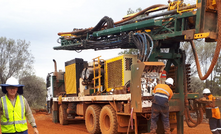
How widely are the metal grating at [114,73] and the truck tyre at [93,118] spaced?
3.81 feet

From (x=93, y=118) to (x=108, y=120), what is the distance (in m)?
1.02

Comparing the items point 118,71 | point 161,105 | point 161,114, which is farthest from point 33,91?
point 161,105

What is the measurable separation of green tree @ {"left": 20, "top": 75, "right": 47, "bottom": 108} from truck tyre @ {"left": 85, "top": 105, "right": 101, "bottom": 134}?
16491mm

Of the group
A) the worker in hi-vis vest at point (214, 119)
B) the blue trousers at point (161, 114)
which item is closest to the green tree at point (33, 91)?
the blue trousers at point (161, 114)

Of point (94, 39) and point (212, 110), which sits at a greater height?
point (94, 39)

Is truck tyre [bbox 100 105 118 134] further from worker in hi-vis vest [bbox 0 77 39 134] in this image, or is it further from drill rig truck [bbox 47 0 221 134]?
worker in hi-vis vest [bbox 0 77 39 134]

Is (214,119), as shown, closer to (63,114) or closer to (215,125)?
(215,125)

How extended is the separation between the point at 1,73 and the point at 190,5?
21.0m

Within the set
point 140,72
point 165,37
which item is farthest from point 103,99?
point 165,37

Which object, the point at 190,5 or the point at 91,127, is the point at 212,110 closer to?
the point at 190,5

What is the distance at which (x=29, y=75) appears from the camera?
26859 millimetres

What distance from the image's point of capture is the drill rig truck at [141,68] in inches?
316

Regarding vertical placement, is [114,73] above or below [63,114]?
above

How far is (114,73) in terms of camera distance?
35.1 ft
